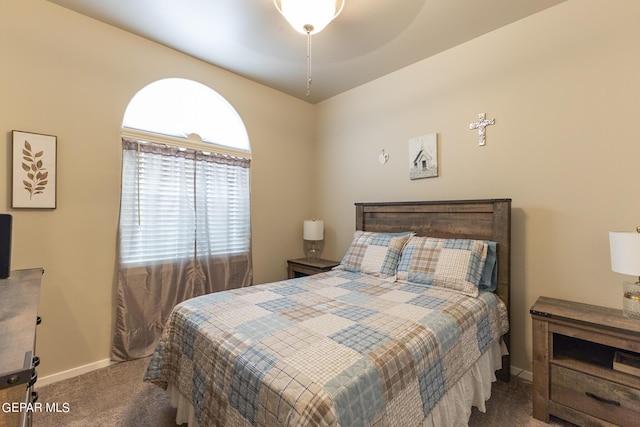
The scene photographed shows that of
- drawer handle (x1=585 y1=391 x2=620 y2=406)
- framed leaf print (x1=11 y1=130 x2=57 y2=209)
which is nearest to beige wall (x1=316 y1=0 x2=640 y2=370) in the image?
drawer handle (x1=585 y1=391 x2=620 y2=406)

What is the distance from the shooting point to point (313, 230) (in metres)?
3.48

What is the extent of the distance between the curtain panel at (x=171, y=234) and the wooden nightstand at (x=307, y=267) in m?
0.54

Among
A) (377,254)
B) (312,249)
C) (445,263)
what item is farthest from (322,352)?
(312,249)

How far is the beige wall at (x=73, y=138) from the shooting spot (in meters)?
1.96

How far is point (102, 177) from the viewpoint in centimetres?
229

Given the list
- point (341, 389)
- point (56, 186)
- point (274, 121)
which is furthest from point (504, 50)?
point (56, 186)

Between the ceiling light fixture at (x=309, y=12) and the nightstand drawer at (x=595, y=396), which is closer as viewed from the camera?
the nightstand drawer at (x=595, y=396)

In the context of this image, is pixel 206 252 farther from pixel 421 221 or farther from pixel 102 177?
pixel 421 221

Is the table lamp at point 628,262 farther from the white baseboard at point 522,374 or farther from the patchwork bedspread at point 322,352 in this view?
the white baseboard at point 522,374

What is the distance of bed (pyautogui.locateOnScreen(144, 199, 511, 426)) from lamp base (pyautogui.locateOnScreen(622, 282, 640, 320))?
1.96 ft

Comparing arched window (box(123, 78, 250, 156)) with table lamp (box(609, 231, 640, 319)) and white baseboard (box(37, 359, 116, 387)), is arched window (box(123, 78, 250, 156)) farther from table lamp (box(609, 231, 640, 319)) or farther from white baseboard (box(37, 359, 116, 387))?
table lamp (box(609, 231, 640, 319))

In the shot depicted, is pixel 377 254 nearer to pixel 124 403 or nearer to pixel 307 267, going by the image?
pixel 307 267

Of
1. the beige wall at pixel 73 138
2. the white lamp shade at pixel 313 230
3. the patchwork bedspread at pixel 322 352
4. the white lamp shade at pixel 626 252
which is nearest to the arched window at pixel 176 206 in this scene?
the beige wall at pixel 73 138

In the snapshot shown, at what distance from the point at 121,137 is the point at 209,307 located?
1711 mm
